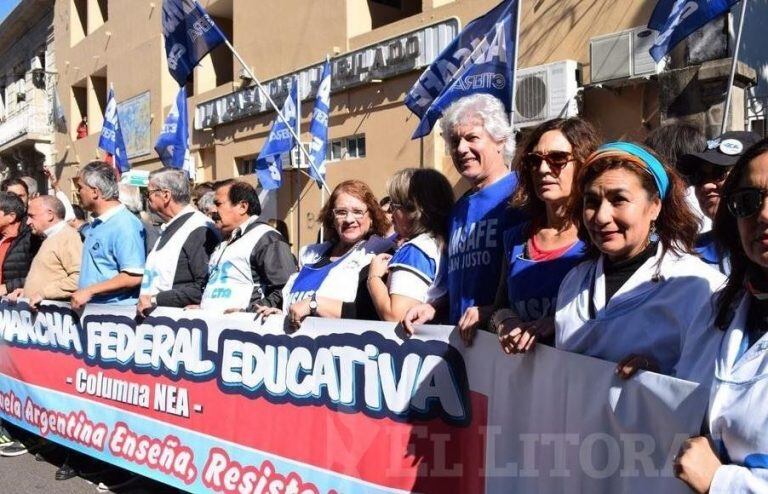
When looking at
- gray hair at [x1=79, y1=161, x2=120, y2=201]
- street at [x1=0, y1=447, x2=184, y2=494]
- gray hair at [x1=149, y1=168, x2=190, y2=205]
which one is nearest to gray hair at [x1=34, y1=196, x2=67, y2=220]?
gray hair at [x1=79, y1=161, x2=120, y2=201]

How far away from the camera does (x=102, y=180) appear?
17.3ft

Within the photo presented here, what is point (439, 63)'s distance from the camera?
241 inches

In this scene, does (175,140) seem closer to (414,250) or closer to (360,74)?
(360,74)

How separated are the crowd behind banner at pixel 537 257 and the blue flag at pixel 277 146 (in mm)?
5475

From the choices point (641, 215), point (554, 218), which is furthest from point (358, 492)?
point (641, 215)

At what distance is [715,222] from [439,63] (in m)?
4.48

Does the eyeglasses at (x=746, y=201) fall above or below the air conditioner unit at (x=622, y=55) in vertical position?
below

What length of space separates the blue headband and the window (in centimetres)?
978

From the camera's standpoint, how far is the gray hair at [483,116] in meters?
3.25

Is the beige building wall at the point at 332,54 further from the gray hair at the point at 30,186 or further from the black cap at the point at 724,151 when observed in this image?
the black cap at the point at 724,151

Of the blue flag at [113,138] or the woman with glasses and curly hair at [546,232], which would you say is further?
the blue flag at [113,138]

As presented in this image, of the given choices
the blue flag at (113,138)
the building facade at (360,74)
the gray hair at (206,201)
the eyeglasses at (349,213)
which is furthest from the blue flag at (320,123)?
the eyeglasses at (349,213)

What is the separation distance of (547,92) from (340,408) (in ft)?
21.0

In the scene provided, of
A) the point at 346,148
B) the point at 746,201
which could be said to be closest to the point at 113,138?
the point at 346,148
